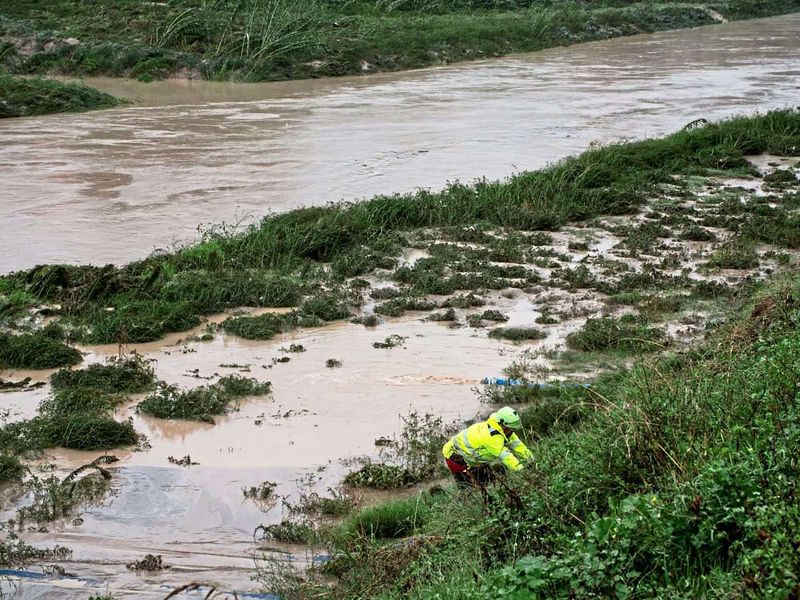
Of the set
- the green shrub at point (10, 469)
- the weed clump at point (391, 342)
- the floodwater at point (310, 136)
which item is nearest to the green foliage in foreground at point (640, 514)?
the green shrub at point (10, 469)

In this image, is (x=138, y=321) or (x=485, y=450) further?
(x=138, y=321)

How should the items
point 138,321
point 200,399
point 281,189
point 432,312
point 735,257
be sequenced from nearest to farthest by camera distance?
point 200,399 < point 138,321 < point 432,312 < point 735,257 < point 281,189

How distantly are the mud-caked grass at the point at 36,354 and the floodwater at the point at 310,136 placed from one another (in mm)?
3915

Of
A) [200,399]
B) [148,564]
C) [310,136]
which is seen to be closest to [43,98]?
[310,136]

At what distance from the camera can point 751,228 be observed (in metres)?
15.7

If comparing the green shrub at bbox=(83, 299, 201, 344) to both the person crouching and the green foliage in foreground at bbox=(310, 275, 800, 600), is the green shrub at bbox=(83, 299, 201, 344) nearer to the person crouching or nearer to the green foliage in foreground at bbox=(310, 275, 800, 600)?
the green foliage in foreground at bbox=(310, 275, 800, 600)

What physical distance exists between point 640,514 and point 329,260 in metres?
10.5

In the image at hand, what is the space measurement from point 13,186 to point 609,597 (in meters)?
18.0

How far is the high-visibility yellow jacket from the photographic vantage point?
757 centimetres

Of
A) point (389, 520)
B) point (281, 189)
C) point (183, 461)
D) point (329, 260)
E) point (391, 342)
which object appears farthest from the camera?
point (281, 189)

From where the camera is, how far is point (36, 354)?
1164cm

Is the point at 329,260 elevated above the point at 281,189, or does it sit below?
below

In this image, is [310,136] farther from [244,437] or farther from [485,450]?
[485,450]

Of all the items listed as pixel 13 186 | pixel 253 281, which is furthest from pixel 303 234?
pixel 13 186
